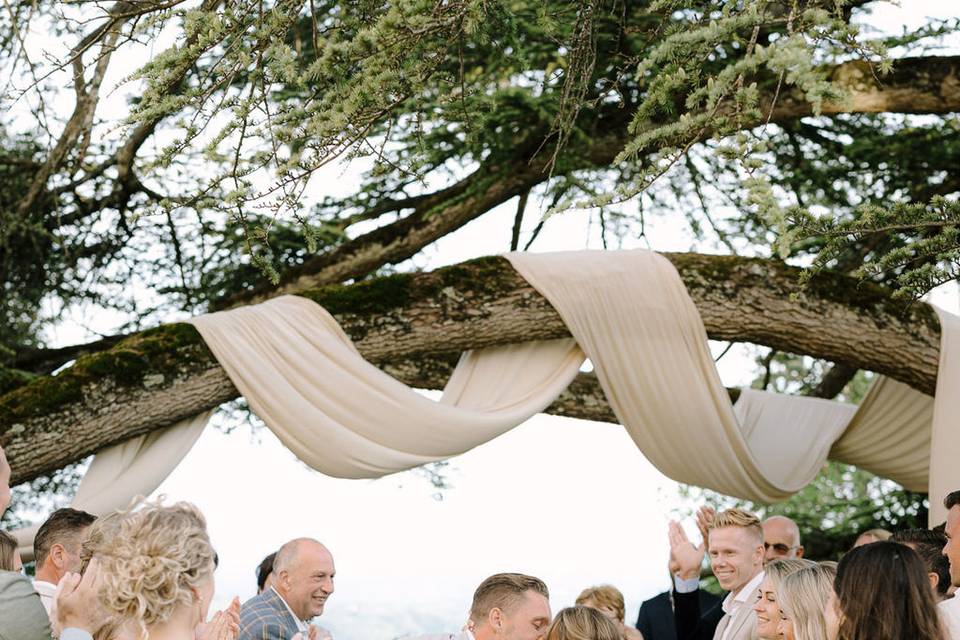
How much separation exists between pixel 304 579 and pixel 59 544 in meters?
0.95

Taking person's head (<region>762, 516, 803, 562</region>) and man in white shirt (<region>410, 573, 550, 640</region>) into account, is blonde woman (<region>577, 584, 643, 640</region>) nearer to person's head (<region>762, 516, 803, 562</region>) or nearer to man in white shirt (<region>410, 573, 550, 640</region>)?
person's head (<region>762, 516, 803, 562</region>)

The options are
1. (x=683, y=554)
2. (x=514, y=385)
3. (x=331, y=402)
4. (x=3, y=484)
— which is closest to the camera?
(x=3, y=484)

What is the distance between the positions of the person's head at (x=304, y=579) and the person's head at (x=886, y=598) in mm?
2268

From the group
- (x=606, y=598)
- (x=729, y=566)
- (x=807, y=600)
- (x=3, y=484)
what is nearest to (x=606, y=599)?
(x=606, y=598)

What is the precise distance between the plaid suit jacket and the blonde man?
5.37 ft

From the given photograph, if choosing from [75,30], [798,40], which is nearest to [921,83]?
[798,40]

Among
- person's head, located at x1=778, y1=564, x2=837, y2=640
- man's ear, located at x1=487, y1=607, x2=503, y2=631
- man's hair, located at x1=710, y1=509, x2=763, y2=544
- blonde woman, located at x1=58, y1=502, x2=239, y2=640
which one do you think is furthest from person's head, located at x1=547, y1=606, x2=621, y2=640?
blonde woman, located at x1=58, y1=502, x2=239, y2=640

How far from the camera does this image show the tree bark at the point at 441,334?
5910 millimetres

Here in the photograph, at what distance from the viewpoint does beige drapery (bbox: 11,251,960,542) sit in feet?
20.1

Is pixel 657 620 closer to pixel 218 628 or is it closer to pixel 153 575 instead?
pixel 218 628

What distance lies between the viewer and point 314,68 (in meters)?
4.46

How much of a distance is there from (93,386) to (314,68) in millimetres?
2292

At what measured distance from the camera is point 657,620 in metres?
5.88

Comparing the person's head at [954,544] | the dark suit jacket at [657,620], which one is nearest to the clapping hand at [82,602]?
the person's head at [954,544]
